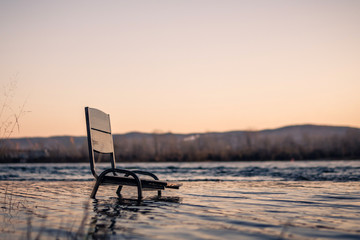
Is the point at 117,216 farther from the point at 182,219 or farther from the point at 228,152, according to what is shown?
the point at 228,152

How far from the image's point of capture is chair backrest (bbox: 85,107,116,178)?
18.2 ft

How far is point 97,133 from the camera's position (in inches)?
236

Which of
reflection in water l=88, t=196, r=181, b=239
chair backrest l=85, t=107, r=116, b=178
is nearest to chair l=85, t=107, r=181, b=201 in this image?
chair backrest l=85, t=107, r=116, b=178

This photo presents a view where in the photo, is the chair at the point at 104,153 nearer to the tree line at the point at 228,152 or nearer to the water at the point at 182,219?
the water at the point at 182,219

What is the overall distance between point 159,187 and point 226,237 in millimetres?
2719

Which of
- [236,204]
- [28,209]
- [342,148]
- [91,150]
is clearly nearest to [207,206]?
[236,204]

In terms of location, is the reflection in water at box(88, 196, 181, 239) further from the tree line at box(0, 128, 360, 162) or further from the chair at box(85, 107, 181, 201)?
the tree line at box(0, 128, 360, 162)

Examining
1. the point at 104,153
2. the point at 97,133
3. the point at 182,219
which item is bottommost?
the point at 182,219

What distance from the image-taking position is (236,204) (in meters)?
5.63

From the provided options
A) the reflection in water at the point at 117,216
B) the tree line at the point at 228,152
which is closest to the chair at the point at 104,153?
the reflection in water at the point at 117,216

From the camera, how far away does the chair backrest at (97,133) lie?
5.56 meters

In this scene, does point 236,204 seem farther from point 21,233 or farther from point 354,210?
point 21,233

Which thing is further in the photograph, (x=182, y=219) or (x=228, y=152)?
(x=228, y=152)

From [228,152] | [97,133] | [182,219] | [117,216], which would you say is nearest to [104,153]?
[97,133]
